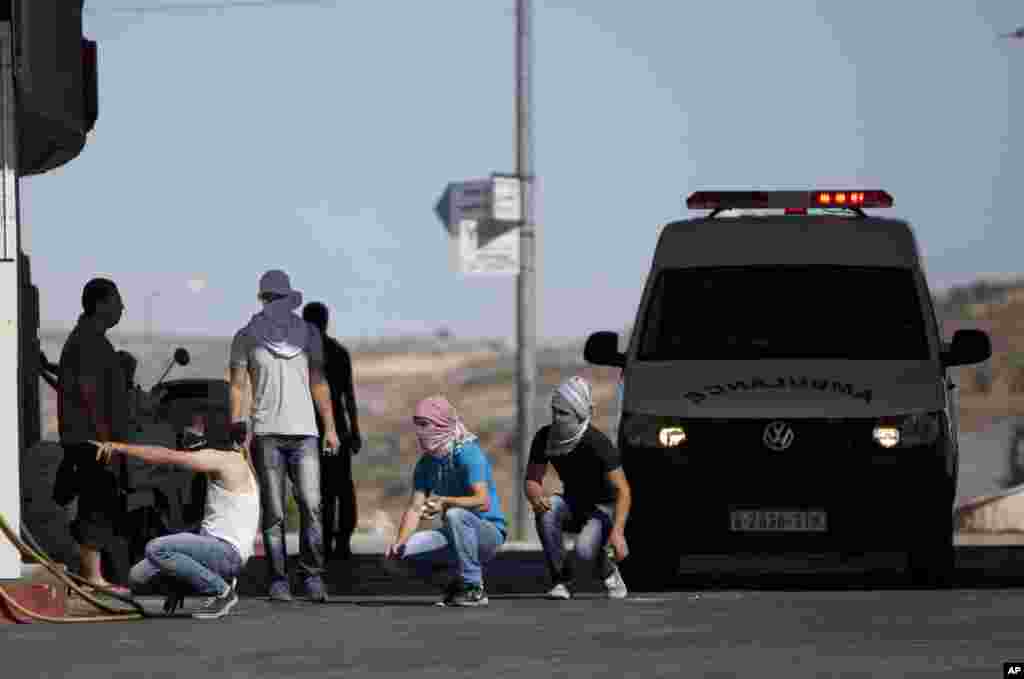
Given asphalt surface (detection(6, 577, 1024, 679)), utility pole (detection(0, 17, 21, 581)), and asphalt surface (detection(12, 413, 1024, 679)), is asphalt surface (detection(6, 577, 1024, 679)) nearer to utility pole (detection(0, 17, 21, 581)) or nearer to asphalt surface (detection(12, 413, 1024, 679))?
asphalt surface (detection(12, 413, 1024, 679))

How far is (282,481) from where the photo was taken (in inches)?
637

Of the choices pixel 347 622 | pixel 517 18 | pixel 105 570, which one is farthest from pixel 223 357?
pixel 347 622

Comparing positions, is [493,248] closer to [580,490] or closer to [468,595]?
[580,490]

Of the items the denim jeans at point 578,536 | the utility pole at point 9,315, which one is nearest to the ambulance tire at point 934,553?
the denim jeans at point 578,536

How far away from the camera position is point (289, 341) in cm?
1620

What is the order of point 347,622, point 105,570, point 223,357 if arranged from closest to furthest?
point 347,622 < point 105,570 < point 223,357

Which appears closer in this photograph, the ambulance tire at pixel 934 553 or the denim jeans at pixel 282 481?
the denim jeans at pixel 282 481

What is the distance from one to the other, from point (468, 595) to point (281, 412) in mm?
1537

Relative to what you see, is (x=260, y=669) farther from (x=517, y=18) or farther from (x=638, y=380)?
(x=517, y=18)

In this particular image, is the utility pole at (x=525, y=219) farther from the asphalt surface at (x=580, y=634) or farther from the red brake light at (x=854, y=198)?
the asphalt surface at (x=580, y=634)

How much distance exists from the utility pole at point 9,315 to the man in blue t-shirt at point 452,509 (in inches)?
82.3

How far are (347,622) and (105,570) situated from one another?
360 cm

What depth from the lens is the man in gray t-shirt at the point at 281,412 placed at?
1611 cm

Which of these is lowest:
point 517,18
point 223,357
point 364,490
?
point 364,490
